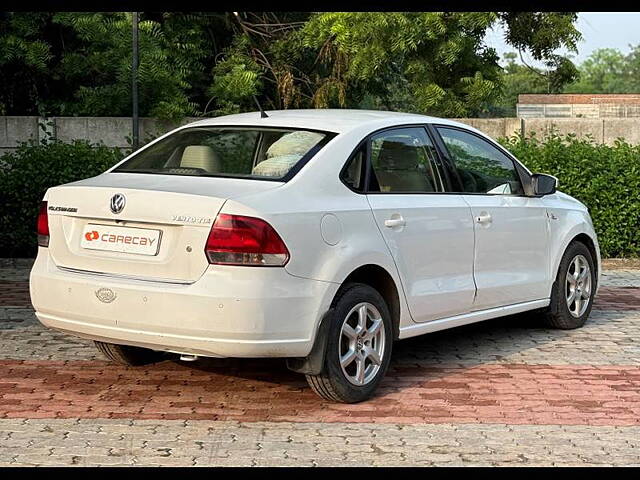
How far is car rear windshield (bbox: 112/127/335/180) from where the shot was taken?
6.77 meters

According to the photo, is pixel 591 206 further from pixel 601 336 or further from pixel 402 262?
pixel 402 262

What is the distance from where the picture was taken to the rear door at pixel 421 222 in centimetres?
708

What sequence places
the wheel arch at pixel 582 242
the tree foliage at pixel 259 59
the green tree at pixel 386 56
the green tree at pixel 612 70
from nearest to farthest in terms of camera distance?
the wheel arch at pixel 582 242, the tree foliage at pixel 259 59, the green tree at pixel 386 56, the green tree at pixel 612 70

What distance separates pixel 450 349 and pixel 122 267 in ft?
9.80

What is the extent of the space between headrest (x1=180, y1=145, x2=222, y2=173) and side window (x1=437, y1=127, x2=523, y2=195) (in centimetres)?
177

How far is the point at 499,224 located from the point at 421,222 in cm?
103

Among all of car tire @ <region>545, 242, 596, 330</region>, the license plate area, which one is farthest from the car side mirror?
the license plate area

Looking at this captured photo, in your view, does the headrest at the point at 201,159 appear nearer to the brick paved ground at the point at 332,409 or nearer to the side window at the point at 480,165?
the brick paved ground at the point at 332,409

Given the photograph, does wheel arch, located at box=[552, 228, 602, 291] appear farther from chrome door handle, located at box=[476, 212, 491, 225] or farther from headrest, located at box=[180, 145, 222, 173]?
headrest, located at box=[180, 145, 222, 173]

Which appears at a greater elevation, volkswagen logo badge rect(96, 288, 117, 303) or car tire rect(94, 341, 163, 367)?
volkswagen logo badge rect(96, 288, 117, 303)

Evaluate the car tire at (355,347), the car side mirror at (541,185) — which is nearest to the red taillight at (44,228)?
the car tire at (355,347)

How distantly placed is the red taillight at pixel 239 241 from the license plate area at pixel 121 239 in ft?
1.24

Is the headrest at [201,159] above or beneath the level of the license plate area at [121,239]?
above
